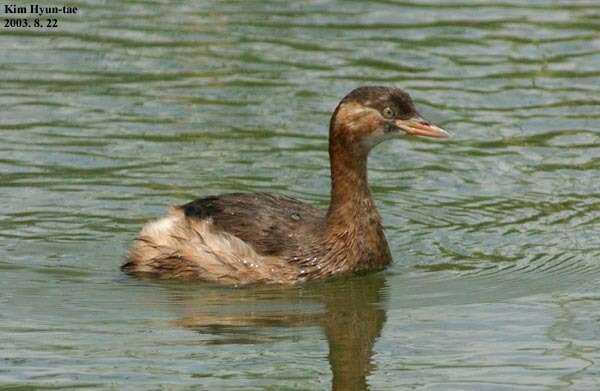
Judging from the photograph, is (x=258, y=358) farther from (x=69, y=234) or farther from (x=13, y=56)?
(x=13, y=56)

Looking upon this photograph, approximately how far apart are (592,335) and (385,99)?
2.39 m

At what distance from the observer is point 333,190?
40.3ft

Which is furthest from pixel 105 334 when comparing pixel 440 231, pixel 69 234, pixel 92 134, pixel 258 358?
pixel 92 134

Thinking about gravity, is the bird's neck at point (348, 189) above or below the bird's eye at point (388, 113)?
below

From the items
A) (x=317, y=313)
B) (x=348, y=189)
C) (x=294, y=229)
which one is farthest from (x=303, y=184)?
(x=317, y=313)

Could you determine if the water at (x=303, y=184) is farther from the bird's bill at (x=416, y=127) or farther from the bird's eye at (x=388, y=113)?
the bird's eye at (x=388, y=113)

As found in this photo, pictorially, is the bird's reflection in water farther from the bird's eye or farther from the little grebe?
the bird's eye

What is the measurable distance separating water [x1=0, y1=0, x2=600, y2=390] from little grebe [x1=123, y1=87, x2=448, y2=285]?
16 centimetres

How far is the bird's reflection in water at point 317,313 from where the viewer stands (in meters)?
10.3

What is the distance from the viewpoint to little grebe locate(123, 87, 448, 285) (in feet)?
39.0

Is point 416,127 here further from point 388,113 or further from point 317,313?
point 317,313

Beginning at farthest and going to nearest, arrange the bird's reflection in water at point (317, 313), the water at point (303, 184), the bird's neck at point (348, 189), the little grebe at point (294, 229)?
the bird's neck at point (348, 189), the little grebe at point (294, 229), the bird's reflection in water at point (317, 313), the water at point (303, 184)

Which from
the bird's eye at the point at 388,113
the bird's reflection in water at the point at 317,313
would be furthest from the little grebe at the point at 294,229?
the bird's reflection in water at the point at 317,313

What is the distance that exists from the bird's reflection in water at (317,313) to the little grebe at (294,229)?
14 centimetres
